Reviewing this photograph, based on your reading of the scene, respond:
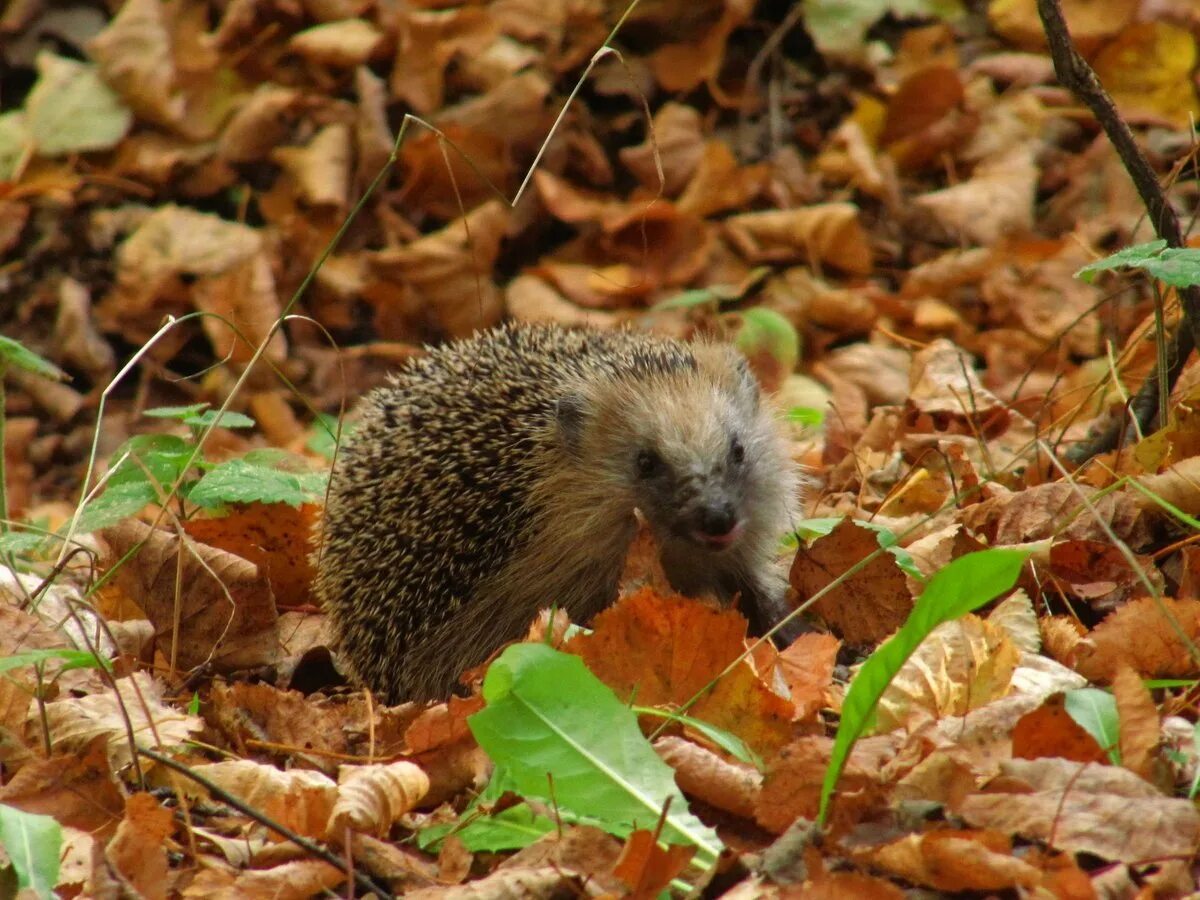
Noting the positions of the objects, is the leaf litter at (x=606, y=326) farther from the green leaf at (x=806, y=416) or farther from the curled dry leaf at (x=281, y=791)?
the green leaf at (x=806, y=416)

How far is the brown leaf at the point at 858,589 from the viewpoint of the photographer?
153 inches

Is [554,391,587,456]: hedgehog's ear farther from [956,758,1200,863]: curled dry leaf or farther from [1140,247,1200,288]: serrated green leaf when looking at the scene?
[956,758,1200,863]: curled dry leaf

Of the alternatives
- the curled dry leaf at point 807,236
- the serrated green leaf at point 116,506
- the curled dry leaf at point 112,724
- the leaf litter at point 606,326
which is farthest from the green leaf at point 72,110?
the curled dry leaf at point 112,724

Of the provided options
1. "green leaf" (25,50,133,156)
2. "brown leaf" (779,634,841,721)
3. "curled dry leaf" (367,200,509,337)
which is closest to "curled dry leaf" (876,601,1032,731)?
"brown leaf" (779,634,841,721)

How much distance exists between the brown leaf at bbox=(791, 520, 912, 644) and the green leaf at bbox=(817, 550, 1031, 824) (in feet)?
3.60

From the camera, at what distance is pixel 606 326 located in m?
8.40

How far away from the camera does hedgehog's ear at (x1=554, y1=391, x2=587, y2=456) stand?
498cm

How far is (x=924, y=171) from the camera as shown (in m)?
8.98

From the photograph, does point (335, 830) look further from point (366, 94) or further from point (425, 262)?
point (366, 94)

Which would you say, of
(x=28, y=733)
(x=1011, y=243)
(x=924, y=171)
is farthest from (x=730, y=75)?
(x=28, y=733)

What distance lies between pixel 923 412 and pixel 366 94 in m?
5.08

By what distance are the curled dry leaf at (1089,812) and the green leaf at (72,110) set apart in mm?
8132

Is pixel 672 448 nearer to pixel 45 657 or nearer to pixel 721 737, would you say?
pixel 721 737

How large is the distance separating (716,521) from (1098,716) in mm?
1858
